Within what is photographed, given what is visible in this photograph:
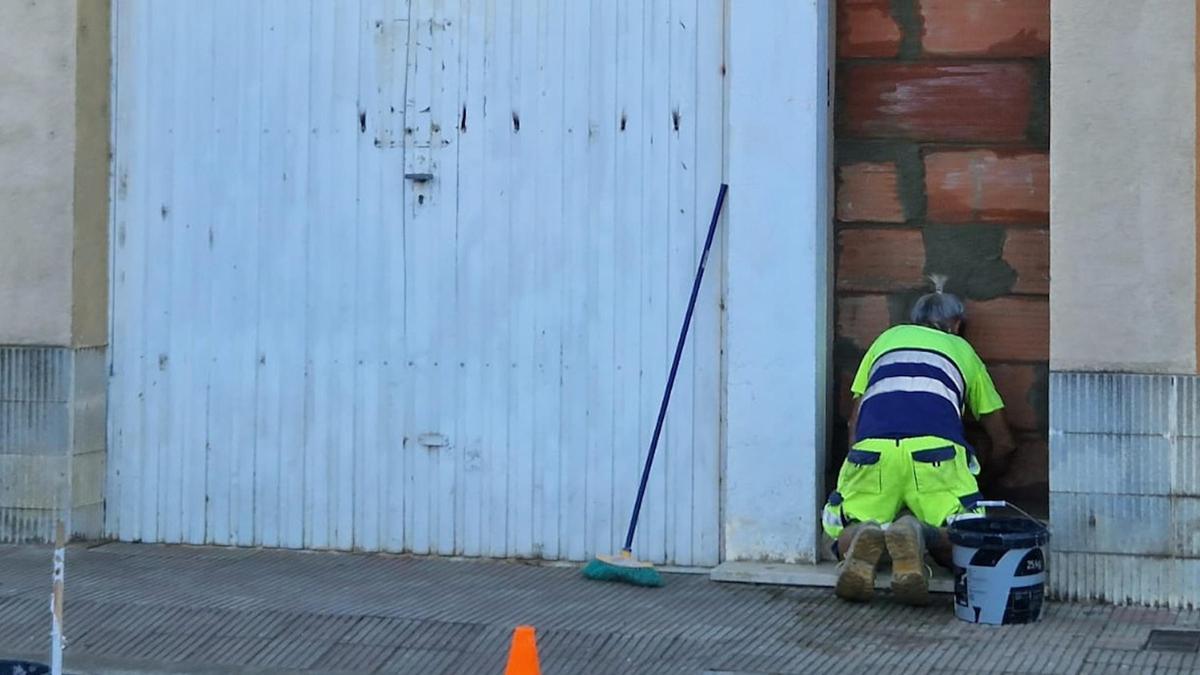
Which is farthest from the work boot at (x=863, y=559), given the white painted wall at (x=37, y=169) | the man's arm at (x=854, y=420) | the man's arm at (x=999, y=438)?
the white painted wall at (x=37, y=169)

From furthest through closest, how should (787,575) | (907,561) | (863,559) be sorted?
(787,575) → (863,559) → (907,561)

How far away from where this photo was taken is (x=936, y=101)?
28.5ft

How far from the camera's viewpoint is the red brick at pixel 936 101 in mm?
8578

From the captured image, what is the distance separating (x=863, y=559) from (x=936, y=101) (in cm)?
222

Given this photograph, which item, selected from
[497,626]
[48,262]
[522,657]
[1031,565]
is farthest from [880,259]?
[48,262]

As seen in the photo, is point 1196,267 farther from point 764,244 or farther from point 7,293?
point 7,293

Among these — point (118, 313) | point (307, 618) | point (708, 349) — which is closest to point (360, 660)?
point (307, 618)

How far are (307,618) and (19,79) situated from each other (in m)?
3.29

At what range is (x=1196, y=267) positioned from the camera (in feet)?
25.4

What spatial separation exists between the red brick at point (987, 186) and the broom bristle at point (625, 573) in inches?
81.1

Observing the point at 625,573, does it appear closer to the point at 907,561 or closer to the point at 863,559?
the point at 863,559

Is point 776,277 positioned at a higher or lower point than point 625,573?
higher

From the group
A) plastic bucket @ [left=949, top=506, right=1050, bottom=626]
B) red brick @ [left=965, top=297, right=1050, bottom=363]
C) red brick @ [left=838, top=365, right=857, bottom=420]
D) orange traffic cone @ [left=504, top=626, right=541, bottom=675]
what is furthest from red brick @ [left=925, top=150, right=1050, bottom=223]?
orange traffic cone @ [left=504, top=626, right=541, bottom=675]

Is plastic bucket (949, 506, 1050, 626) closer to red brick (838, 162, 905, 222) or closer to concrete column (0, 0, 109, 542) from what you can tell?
red brick (838, 162, 905, 222)
